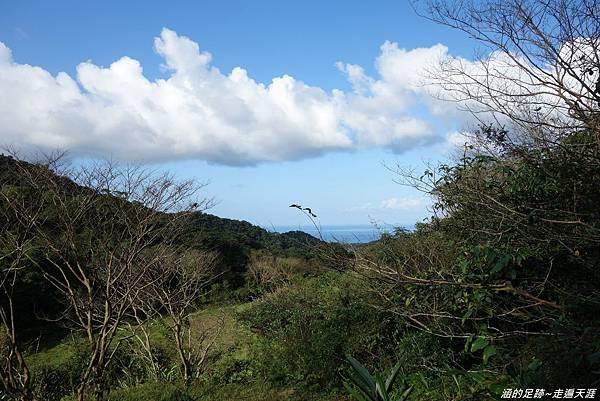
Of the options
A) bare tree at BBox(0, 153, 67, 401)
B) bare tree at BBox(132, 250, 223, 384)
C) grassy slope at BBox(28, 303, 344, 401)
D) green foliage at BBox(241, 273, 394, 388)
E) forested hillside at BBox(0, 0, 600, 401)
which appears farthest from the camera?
bare tree at BBox(132, 250, 223, 384)

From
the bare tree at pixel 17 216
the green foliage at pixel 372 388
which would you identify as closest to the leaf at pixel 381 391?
the green foliage at pixel 372 388

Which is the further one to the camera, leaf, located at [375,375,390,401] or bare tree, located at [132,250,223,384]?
bare tree, located at [132,250,223,384]

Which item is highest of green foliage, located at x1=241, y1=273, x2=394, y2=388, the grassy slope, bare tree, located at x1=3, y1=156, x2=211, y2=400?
bare tree, located at x1=3, y1=156, x2=211, y2=400

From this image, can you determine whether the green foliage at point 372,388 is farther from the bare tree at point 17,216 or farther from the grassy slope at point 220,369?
the bare tree at point 17,216

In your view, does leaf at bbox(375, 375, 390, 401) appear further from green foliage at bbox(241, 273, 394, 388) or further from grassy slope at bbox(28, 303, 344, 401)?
green foliage at bbox(241, 273, 394, 388)

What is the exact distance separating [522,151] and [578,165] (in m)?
0.36

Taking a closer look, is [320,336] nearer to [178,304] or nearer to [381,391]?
[381,391]

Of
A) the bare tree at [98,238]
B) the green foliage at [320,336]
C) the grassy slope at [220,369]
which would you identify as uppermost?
the bare tree at [98,238]

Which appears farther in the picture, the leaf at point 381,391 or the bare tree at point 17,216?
the bare tree at point 17,216

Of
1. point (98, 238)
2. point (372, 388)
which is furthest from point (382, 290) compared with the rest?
point (98, 238)

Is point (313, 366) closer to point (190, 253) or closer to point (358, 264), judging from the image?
point (358, 264)

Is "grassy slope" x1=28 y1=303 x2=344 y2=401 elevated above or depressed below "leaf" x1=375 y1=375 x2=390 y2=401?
below

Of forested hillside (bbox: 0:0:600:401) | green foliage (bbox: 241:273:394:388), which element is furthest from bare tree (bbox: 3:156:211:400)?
green foliage (bbox: 241:273:394:388)

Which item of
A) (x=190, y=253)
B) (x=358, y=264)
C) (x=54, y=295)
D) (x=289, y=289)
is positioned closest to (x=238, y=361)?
(x=289, y=289)
